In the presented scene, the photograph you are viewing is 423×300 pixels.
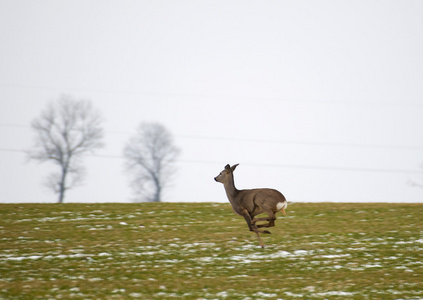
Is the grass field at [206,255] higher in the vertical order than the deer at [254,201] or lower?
lower

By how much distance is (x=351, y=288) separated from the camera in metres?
13.3

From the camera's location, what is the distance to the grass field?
13.1 m

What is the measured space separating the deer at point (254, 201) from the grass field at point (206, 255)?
1.26 metres

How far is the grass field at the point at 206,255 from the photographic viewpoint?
13.1m

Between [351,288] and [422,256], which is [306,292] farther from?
[422,256]

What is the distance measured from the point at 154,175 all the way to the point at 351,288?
6466cm

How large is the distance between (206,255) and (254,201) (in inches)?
92.8

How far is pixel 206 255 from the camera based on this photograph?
16.6 metres

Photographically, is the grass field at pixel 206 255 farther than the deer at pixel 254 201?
No

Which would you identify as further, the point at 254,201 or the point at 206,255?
the point at 206,255

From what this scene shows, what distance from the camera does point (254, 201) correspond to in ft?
51.0

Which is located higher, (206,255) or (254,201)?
(254,201)

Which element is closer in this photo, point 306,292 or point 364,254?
point 306,292

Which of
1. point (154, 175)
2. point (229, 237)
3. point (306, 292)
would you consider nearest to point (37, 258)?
point (229, 237)
